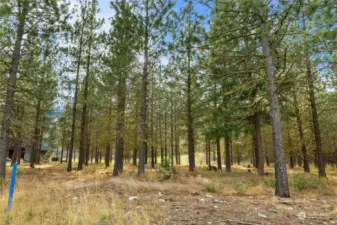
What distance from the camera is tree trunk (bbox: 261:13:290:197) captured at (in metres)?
6.19

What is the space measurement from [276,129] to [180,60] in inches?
271

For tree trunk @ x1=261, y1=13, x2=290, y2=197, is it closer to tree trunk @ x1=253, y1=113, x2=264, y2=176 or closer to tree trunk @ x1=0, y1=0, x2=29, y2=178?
tree trunk @ x1=253, y1=113, x2=264, y2=176

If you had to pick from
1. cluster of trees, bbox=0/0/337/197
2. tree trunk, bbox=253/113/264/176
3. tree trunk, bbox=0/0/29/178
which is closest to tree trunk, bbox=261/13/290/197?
cluster of trees, bbox=0/0/337/197

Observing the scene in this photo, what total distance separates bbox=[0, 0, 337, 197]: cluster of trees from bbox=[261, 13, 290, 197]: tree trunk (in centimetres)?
3

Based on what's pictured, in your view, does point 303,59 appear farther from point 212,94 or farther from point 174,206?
point 212,94

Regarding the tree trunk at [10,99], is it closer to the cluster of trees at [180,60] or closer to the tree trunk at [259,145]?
the cluster of trees at [180,60]

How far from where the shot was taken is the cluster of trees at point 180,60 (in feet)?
20.2

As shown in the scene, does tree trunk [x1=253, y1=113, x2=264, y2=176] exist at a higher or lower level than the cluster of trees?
lower

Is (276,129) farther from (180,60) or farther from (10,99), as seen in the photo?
(10,99)

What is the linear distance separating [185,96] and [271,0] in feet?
33.5

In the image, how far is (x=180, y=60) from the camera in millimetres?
11664

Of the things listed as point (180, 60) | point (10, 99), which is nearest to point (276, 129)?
point (180, 60)

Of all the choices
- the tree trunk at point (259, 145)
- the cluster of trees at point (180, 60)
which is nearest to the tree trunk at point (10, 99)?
the cluster of trees at point (180, 60)

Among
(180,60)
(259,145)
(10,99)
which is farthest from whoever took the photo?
(259,145)
